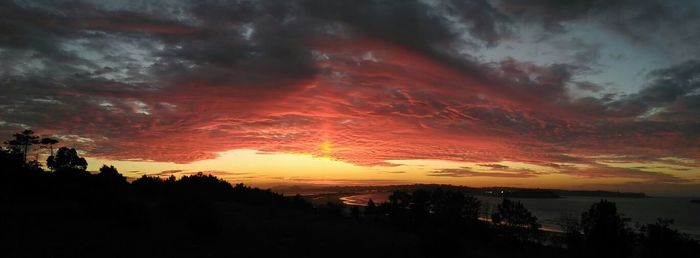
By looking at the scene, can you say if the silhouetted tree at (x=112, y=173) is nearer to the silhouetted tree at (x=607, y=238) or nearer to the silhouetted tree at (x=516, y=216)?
the silhouetted tree at (x=607, y=238)

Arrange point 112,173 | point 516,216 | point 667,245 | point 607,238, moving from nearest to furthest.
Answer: point 667,245, point 607,238, point 112,173, point 516,216

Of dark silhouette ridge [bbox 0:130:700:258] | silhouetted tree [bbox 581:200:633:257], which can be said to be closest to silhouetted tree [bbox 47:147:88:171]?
dark silhouette ridge [bbox 0:130:700:258]

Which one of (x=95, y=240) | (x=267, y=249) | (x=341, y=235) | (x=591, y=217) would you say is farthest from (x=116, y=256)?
(x=591, y=217)

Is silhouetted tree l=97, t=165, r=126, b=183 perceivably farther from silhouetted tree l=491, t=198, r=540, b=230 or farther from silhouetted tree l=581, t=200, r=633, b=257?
silhouetted tree l=491, t=198, r=540, b=230

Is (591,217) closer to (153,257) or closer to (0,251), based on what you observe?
(153,257)

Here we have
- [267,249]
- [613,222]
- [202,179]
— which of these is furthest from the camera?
[202,179]

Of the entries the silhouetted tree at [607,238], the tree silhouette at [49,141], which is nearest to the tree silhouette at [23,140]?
the tree silhouette at [49,141]

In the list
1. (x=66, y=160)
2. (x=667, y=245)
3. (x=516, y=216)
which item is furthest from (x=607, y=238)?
(x=66, y=160)

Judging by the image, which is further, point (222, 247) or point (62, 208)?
point (62, 208)

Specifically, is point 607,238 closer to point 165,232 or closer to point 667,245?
point 667,245
